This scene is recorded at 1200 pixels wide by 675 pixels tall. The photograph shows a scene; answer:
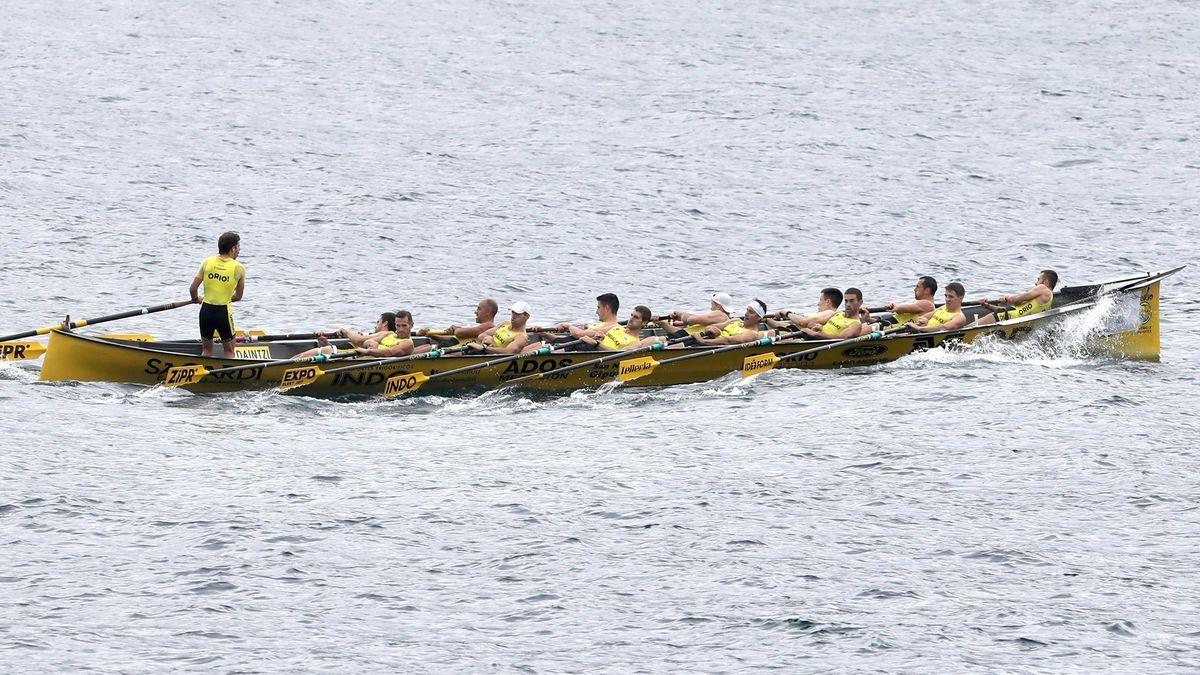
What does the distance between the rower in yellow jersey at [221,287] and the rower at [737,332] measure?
8421 millimetres

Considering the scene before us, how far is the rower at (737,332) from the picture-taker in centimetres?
2942

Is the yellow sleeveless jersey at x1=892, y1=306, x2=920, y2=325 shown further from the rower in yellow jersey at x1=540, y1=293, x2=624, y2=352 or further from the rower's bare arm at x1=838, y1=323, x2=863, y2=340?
the rower in yellow jersey at x1=540, y1=293, x2=624, y2=352

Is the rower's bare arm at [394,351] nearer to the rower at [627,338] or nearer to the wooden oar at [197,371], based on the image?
the wooden oar at [197,371]

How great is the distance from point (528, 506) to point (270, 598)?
15.2 ft

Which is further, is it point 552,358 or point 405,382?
point 552,358

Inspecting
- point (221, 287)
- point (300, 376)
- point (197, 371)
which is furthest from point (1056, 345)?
point (197, 371)

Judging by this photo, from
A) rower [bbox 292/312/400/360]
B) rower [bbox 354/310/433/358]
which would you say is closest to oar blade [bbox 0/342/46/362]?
rower [bbox 292/312/400/360]

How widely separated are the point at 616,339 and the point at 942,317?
21.5 ft

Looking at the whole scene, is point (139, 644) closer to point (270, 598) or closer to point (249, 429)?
point (270, 598)

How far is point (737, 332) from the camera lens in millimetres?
29719

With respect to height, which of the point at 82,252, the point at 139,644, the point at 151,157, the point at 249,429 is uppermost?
the point at 151,157

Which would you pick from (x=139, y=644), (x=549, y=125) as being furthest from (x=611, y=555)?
(x=549, y=125)

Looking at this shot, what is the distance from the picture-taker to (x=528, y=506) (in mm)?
23438

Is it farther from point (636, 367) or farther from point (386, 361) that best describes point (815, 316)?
point (386, 361)
